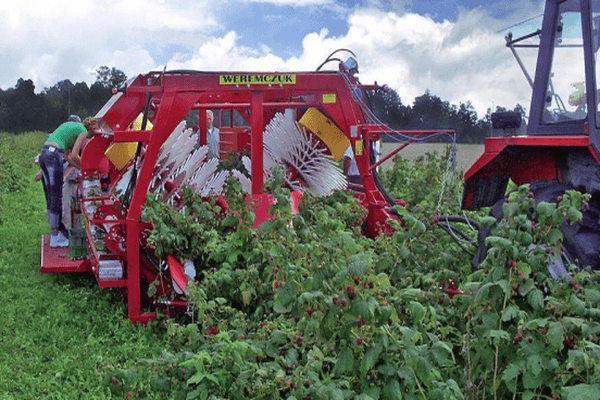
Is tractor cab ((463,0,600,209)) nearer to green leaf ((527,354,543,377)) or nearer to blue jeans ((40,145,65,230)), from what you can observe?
green leaf ((527,354,543,377))

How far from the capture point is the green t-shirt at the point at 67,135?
8375 mm

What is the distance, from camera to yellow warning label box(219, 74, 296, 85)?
240 inches

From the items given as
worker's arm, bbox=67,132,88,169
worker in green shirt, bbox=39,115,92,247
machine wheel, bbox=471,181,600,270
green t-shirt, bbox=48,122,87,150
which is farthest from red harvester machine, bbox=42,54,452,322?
machine wheel, bbox=471,181,600,270

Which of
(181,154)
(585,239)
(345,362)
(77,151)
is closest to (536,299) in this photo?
(345,362)

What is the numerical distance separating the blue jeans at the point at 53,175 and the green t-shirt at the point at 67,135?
0.30 ft

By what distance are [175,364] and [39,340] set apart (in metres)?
2.80

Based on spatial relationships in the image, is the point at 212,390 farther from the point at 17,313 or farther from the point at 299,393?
the point at 17,313

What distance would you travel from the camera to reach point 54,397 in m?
4.39

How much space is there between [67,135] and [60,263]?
77.0 inches

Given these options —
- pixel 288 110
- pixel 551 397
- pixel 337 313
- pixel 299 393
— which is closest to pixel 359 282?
pixel 337 313

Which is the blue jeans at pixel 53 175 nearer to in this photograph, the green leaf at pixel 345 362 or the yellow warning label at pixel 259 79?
the yellow warning label at pixel 259 79

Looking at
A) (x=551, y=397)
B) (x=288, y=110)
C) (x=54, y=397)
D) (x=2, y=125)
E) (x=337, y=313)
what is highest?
(x=2, y=125)

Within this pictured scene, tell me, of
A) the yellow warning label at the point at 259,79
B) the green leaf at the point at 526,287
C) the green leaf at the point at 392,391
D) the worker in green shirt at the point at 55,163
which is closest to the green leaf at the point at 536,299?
the green leaf at the point at 526,287

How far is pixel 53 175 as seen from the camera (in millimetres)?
8406
